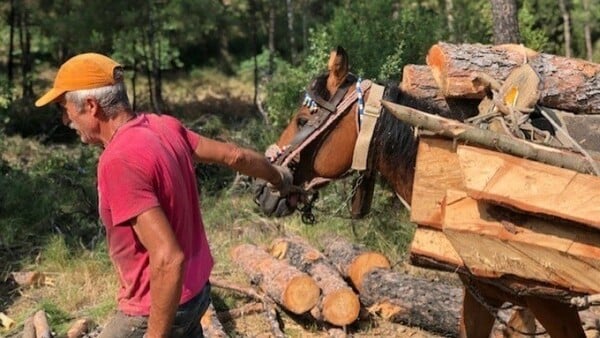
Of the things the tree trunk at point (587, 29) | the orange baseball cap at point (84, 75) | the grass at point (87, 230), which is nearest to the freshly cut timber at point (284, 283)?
the grass at point (87, 230)

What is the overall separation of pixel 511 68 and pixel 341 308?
256cm

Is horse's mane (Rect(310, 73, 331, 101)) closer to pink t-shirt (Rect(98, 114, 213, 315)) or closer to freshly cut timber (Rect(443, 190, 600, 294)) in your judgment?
pink t-shirt (Rect(98, 114, 213, 315))

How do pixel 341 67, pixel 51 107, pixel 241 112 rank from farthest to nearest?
pixel 241 112, pixel 51 107, pixel 341 67

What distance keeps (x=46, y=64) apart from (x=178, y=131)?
15.1 metres

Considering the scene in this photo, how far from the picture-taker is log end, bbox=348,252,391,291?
657cm

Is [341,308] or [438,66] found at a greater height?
[438,66]

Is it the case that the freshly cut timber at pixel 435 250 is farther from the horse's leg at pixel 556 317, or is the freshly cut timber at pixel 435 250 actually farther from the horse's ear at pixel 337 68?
the horse's ear at pixel 337 68

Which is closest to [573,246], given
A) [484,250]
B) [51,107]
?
[484,250]

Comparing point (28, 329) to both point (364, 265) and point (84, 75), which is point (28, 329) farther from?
point (84, 75)

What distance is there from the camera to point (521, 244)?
3088 mm

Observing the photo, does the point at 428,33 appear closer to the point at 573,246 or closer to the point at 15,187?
the point at 15,187

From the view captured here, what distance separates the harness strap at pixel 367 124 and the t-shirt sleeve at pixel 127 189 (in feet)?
5.22

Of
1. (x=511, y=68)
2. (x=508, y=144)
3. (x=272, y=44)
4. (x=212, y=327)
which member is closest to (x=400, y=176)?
Result: (x=511, y=68)

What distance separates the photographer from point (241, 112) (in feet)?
55.9
